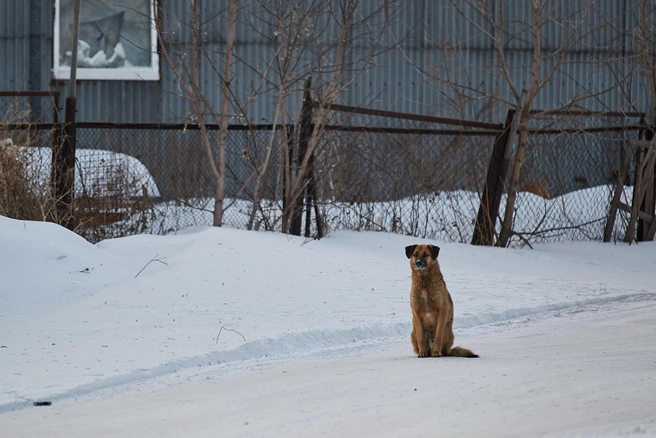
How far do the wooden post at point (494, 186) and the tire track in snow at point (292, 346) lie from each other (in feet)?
11.4

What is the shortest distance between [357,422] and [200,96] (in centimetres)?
780

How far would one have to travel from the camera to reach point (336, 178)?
41.2 ft

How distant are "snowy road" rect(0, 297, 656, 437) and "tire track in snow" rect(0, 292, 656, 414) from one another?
0.48ft

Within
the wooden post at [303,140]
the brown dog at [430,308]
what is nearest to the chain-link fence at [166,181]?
the wooden post at [303,140]

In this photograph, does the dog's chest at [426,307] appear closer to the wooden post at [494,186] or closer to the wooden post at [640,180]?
the wooden post at [494,186]

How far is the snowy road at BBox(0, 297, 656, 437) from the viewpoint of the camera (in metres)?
4.39

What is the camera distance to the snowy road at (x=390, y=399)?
4.39 metres

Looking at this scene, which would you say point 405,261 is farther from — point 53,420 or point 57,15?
point 57,15

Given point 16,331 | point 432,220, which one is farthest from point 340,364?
point 432,220

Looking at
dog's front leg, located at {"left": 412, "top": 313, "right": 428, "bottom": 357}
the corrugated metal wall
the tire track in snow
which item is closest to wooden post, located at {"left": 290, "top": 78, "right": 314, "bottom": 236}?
the tire track in snow

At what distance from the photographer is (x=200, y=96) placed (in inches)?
460

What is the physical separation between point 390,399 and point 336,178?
7.69 metres

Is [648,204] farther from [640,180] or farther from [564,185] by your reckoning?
[564,185]

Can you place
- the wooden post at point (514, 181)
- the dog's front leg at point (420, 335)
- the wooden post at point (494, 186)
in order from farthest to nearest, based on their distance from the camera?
1. the wooden post at point (494, 186)
2. the wooden post at point (514, 181)
3. the dog's front leg at point (420, 335)
